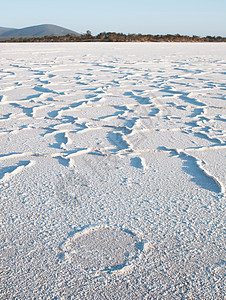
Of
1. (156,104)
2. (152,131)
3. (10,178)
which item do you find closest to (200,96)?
(156,104)

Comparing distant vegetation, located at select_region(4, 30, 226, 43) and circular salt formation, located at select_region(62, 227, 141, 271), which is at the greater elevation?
circular salt formation, located at select_region(62, 227, 141, 271)

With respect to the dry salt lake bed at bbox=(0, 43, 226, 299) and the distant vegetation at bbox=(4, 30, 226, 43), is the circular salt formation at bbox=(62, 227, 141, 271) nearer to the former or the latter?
the dry salt lake bed at bbox=(0, 43, 226, 299)

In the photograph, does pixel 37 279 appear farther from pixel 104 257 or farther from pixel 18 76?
pixel 18 76

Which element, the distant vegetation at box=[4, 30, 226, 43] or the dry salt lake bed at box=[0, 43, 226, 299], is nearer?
the dry salt lake bed at box=[0, 43, 226, 299]

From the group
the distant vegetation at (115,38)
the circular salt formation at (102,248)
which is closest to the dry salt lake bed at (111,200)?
the circular salt formation at (102,248)

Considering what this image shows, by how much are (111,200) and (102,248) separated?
34cm

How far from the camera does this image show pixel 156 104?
334 cm

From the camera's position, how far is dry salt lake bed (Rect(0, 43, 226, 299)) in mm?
987

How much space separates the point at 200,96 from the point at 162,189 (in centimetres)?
247

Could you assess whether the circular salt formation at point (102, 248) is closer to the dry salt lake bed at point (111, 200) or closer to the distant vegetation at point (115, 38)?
the dry salt lake bed at point (111, 200)

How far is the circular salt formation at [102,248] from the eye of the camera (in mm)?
1058

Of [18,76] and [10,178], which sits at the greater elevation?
[10,178]

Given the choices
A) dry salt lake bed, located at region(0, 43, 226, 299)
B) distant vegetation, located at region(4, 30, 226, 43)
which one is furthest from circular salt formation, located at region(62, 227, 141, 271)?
distant vegetation, located at region(4, 30, 226, 43)

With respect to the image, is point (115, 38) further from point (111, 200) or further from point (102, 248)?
point (102, 248)
